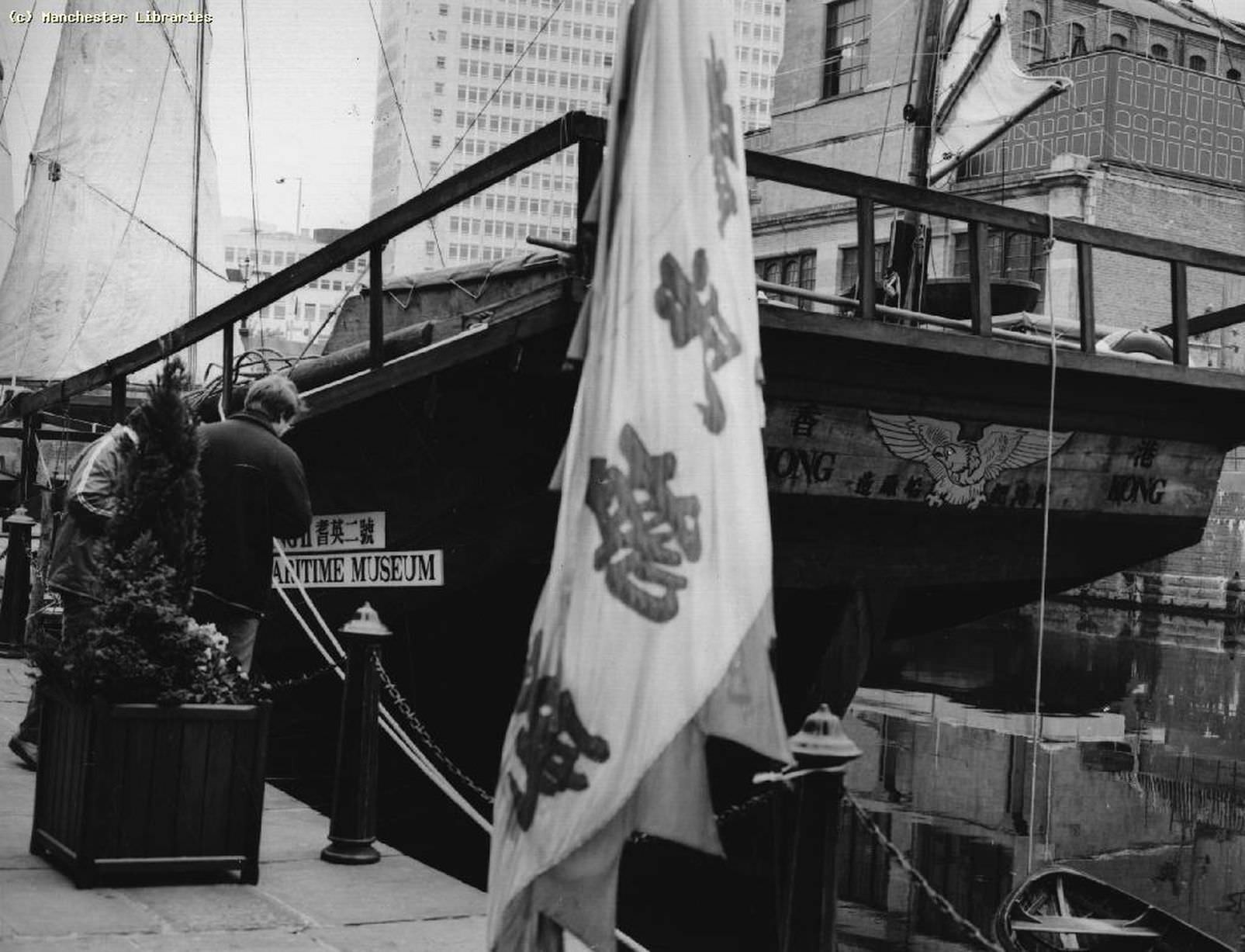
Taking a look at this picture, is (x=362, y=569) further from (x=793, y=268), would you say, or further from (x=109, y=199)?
(x=793, y=268)

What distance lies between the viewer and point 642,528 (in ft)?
12.0

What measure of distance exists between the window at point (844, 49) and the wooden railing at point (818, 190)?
3056 centimetres

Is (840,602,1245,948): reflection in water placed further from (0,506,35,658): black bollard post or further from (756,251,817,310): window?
(756,251,817,310): window

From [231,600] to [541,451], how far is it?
83.3 inches

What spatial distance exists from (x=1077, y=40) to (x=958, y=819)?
120 ft

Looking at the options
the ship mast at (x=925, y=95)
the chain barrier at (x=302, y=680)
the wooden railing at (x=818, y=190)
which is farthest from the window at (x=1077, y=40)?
the chain barrier at (x=302, y=680)

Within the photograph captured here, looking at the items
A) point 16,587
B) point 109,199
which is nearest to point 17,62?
point 109,199

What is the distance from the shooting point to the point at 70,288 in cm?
2352

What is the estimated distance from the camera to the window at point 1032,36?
39.8 metres

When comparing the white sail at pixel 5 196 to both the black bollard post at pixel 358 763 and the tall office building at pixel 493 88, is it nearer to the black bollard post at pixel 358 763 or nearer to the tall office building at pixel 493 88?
the black bollard post at pixel 358 763

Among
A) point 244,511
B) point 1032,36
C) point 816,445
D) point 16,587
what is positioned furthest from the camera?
point 1032,36

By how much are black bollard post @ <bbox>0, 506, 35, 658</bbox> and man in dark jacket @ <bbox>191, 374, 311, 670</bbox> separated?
7.35m

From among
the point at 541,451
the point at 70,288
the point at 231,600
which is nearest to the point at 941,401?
the point at 541,451

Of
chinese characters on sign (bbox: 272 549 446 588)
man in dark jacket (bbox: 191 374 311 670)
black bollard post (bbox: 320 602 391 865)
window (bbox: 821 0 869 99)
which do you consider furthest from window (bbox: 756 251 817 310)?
black bollard post (bbox: 320 602 391 865)
